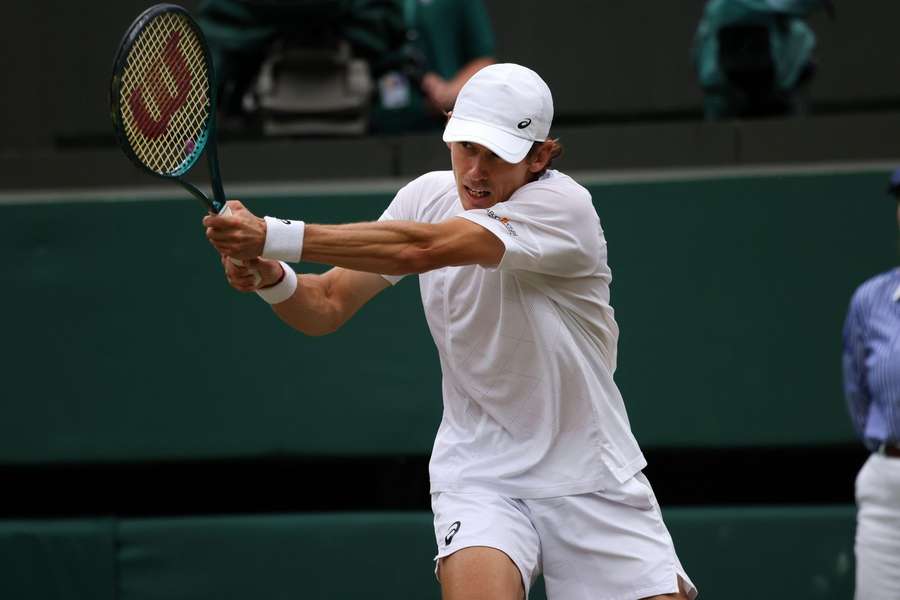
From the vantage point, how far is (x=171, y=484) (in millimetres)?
6055

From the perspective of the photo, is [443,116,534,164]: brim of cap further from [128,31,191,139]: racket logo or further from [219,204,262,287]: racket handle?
[128,31,191,139]: racket logo

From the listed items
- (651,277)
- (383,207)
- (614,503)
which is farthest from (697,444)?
(614,503)

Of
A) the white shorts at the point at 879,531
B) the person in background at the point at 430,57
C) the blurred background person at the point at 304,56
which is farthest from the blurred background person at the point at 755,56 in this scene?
the white shorts at the point at 879,531

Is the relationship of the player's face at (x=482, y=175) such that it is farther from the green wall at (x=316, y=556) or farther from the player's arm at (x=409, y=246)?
the green wall at (x=316, y=556)

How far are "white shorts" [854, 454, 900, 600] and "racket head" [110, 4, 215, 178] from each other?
95.2 inches

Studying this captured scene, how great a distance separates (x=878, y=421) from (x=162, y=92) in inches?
98.9

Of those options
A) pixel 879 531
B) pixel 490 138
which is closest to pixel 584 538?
pixel 490 138

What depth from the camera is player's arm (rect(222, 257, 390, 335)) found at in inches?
141

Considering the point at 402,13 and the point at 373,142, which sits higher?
the point at 402,13

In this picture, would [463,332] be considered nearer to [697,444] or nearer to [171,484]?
[697,444]

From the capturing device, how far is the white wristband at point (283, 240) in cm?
327

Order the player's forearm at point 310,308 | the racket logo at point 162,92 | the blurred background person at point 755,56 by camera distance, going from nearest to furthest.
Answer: the racket logo at point 162,92 < the player's forearm at point 310,308 < the blurred background person at point 755,56

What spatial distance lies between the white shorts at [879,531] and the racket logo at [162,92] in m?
2.49

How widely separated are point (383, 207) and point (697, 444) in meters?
1.56
